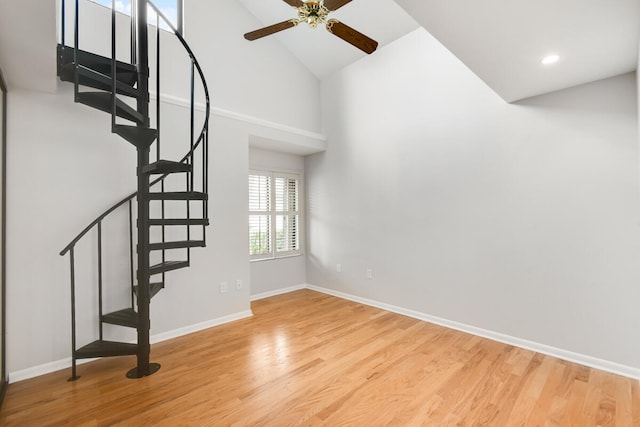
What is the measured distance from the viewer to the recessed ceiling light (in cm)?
209

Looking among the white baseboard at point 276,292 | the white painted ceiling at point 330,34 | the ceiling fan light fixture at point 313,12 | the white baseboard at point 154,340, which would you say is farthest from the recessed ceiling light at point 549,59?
the white baseboard at point 276,292

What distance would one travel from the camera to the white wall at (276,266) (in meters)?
4.58

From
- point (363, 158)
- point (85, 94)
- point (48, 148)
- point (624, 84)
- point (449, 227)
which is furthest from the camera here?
point (363, 158)

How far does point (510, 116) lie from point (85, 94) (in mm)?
3623

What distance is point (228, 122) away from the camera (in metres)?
3.63

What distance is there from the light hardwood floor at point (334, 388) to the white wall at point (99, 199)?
382 millimetres

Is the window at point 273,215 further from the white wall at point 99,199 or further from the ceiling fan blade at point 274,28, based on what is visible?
the ceiling fan blade at point 274,28

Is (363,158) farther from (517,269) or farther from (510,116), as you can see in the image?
(517,269)

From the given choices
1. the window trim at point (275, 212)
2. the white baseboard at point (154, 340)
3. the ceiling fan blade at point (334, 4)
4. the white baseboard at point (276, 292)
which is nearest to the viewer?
the ceiling fan blade at point (334, 4)

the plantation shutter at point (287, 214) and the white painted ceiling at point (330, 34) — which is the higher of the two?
the white painted ceiling at point (330, 34)

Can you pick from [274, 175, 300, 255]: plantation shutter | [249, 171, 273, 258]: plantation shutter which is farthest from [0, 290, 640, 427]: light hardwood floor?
[274, 175, 300, 255]: plantation shutter

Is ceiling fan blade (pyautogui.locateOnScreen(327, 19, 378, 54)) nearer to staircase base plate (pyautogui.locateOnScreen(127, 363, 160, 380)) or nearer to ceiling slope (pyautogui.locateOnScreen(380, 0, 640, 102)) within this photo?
ceiling slope (pyautogui.locateOnScreen(380, 0, 640, 102))

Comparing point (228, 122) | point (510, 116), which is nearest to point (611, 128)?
point (510, 116)

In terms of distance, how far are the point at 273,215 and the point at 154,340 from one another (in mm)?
2401
